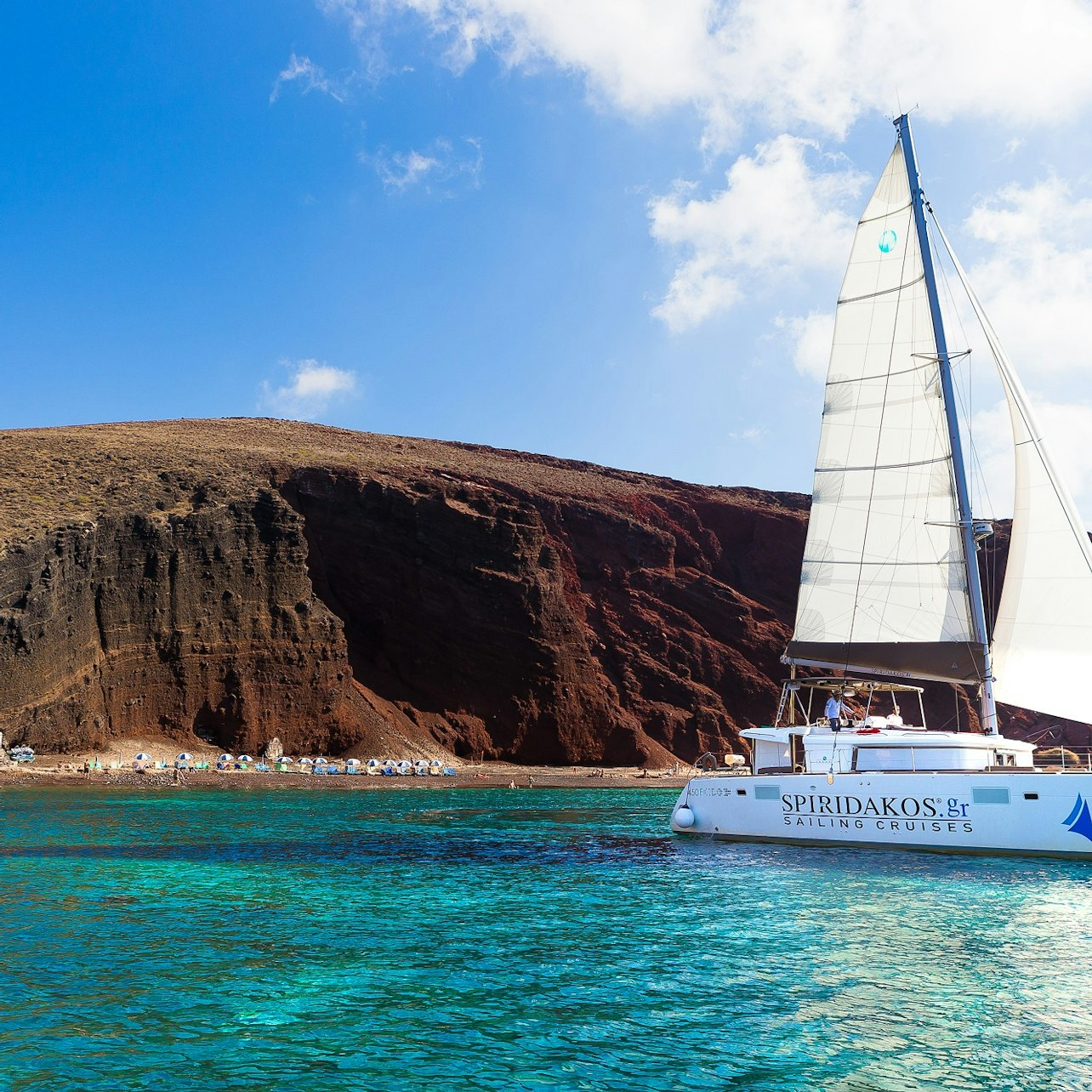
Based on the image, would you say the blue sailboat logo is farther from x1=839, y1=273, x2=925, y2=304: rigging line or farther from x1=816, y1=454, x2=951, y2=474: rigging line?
x1=839, y1=273, x2=925, y2=304: rigging line

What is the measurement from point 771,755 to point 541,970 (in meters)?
15.5

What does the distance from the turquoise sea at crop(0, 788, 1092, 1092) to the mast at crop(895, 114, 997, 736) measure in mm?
5465

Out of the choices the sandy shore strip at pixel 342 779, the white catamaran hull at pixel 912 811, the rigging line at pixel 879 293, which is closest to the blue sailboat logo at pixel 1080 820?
the white catamaran hull at pixel 912 811

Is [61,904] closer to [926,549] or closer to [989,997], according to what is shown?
[989,997]

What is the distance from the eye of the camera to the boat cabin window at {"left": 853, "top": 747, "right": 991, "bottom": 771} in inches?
958

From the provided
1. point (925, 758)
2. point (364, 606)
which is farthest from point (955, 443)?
point (364, 606)

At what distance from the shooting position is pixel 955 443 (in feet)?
93.8

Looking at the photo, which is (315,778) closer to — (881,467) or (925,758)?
(881,467)

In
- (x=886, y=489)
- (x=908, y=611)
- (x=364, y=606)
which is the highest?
(x=364, y=606)

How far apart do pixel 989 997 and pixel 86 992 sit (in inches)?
449

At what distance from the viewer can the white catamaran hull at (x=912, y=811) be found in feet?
73.9

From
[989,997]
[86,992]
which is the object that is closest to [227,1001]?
[86,992]

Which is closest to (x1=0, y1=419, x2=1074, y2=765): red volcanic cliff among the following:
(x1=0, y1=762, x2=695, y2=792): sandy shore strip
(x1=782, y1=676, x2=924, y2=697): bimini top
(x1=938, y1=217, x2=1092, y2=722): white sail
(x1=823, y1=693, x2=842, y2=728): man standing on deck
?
(x1=0, y1=762, x2=695, y2=792): sandy shore strip

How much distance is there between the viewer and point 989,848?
23.1 m
